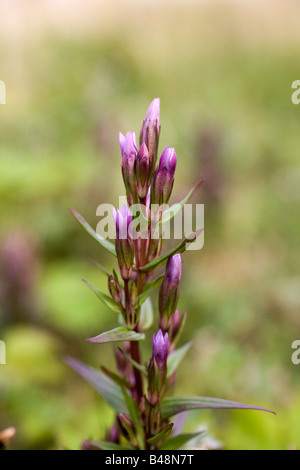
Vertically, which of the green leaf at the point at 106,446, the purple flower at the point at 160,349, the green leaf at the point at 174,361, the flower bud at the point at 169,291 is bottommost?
the green leaf at the point at 106,446

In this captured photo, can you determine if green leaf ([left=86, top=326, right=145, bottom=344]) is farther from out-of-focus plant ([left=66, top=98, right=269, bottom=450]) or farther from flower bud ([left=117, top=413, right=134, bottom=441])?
flower bud ([left=117, top=413, right=134, bottom=441])

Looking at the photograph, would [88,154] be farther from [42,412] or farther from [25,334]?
[42,412]

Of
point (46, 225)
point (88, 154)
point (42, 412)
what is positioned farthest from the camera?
point (88, 154)

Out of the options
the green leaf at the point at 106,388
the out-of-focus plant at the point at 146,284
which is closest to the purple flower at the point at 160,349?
the out-of-focus plant at the point at 146,284

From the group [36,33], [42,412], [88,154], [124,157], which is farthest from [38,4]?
[124,157]

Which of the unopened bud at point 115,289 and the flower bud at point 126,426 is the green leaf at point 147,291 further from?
the flower bud at point 126,426
